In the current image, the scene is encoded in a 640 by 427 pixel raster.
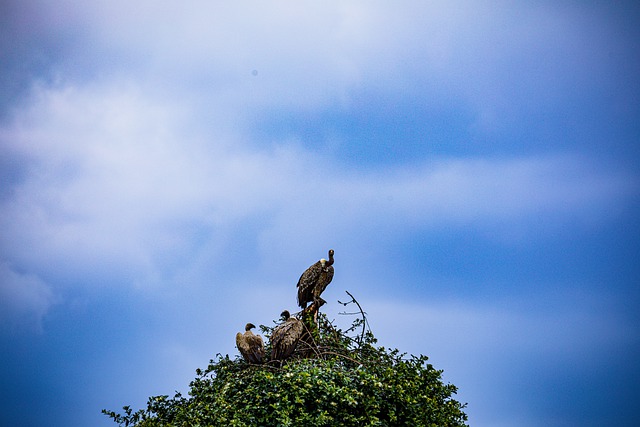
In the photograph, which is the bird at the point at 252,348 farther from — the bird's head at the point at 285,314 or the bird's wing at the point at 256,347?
the bird's head at the point at 285,314

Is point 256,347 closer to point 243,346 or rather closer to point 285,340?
point 243,346

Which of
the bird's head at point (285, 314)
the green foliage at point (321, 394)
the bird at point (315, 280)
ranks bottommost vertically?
the green foliage at point (321, 394)

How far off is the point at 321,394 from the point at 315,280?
1.83m

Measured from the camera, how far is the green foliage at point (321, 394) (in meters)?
6.56

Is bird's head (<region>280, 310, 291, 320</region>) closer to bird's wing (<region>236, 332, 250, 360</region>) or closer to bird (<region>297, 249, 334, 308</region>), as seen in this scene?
bird (<region>297, 249, 334, 308</region>)

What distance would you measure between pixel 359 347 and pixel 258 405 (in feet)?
5.77

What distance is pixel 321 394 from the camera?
6605 millimetres

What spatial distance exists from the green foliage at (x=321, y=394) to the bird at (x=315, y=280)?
1.55 ft

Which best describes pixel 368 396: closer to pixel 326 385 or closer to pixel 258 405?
pixel 326 385

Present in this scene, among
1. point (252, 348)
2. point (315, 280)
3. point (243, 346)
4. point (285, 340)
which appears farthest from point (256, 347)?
point (315, 280)

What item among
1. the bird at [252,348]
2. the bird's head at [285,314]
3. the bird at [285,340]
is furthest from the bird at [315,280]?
the bird at [252,348]

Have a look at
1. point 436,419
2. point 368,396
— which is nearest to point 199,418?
point 368,396

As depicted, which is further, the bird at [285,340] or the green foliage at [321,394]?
the bird at [285,340]

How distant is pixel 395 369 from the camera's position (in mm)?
7430
